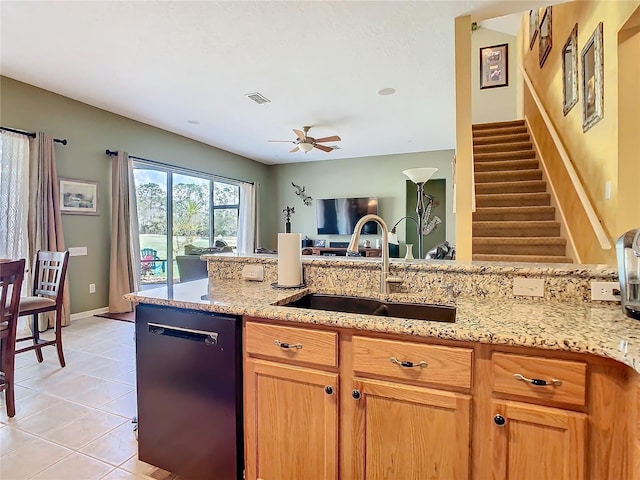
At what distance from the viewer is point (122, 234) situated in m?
4.63

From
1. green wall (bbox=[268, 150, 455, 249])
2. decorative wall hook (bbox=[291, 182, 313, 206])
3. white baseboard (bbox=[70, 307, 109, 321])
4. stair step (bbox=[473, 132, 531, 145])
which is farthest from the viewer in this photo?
decorative wall hook (bbox=[291, 182, 313, 206])

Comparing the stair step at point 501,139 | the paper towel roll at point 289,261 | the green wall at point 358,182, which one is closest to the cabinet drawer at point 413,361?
the paper towel roll at point 289,261

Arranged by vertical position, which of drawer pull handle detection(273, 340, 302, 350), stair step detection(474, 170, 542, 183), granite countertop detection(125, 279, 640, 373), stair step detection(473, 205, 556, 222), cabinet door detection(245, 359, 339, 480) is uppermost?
stair step detection(474, 170, 542, 183)

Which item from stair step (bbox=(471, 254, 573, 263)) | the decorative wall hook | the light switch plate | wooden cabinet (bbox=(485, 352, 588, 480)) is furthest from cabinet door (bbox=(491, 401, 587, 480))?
the decorative wall hook

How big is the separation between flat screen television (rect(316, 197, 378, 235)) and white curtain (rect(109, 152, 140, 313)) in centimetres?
402

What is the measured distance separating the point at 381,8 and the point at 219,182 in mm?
5045

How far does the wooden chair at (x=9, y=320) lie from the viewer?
204cm

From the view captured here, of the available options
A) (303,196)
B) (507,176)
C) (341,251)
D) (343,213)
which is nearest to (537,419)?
(507,176)

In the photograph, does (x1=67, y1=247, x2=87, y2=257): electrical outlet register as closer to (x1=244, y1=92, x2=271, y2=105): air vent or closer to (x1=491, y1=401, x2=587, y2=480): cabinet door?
(x1=244, y1=92, x2=271, y2=105): air vent

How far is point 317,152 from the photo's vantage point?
729 centimetres

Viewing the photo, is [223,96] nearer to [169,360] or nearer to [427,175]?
[427,175]

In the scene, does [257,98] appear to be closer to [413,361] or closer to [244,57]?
[244,57]

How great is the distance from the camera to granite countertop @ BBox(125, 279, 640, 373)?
0.94 meters

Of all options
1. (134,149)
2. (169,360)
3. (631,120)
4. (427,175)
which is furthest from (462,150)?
(134,149)
